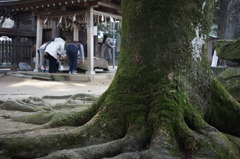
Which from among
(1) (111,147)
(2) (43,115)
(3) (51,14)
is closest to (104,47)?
(3) (51,14)

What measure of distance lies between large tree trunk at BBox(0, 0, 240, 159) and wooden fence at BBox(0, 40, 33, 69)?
52.2 feet

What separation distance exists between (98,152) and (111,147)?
131 mm

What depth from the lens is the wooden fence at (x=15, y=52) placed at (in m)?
18.0

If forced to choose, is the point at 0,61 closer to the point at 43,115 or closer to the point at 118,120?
the point at 43,115

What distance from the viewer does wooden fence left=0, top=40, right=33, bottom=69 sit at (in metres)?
18.0

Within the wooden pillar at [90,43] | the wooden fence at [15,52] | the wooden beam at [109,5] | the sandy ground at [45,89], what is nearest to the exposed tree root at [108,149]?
the sandy ground at [45,89]

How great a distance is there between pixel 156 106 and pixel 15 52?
55.9 feet

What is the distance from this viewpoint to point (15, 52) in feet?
60.3

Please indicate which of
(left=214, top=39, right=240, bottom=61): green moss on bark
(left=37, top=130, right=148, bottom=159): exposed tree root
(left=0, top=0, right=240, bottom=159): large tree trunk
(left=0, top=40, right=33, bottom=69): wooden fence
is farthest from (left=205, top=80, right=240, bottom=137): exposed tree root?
(left=0, top=40, right=33, bottom=69): wooden fence

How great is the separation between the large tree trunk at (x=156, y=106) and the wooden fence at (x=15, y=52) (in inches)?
626

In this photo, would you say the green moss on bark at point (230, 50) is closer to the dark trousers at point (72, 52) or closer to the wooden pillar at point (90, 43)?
the wooden pillar at point (90, 43)

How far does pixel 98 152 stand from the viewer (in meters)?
2.49

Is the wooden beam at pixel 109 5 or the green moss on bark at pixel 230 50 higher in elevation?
the wooden beam at pixel 109 5

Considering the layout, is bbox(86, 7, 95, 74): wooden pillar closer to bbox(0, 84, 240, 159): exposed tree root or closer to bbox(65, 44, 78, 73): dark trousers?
bbox(65, 44, 78, 73): dark trousers
